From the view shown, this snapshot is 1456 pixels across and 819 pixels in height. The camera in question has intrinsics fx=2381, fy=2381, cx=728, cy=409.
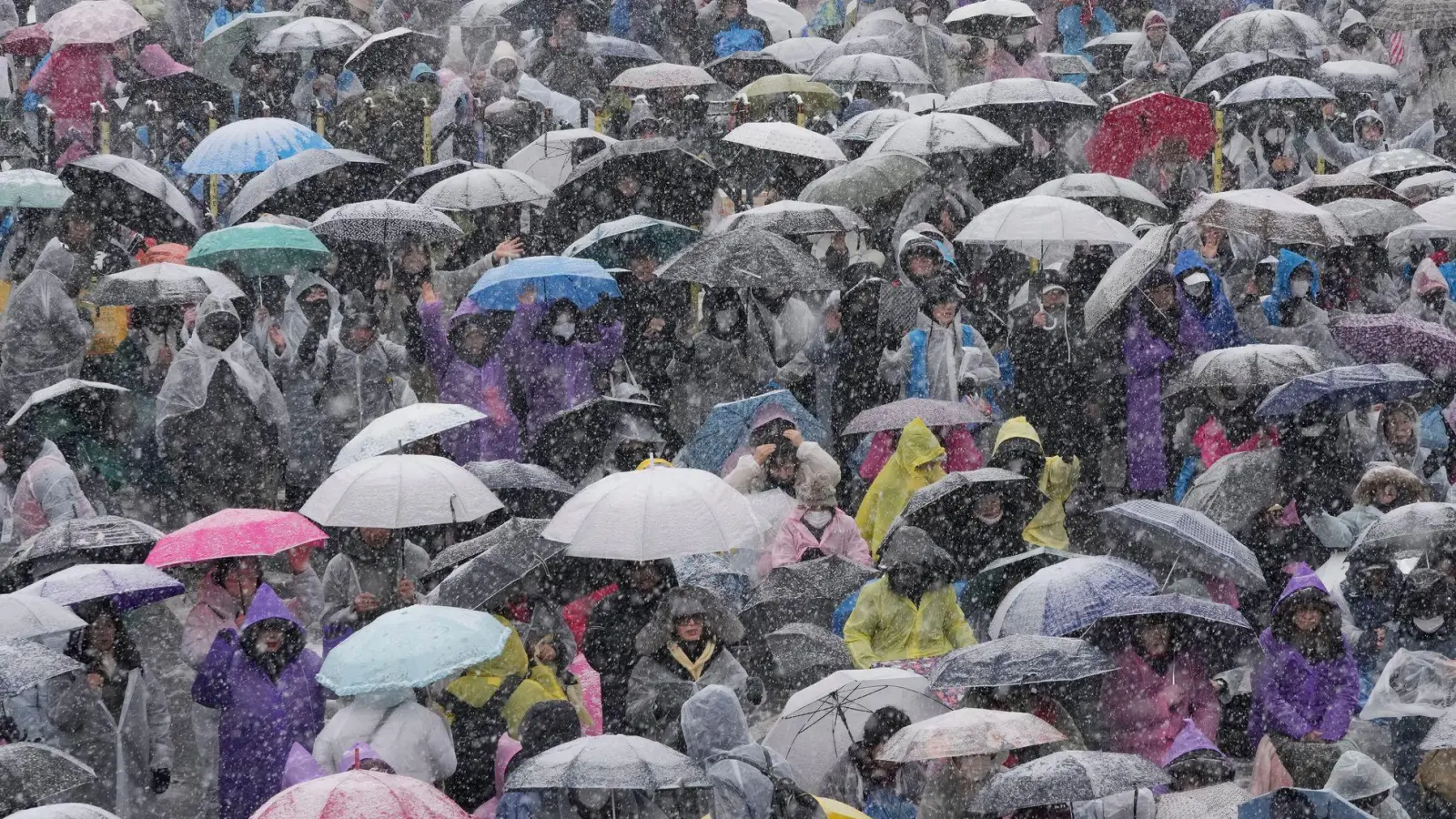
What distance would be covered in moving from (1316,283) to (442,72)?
23.1ft

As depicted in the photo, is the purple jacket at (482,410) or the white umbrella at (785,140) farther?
the white umbrella at (785,140)

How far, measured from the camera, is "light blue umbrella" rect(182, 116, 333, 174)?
15.4m

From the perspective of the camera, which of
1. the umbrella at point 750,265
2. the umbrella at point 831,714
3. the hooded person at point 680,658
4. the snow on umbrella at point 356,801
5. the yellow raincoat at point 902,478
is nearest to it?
the snow on umbrella at point 356,801

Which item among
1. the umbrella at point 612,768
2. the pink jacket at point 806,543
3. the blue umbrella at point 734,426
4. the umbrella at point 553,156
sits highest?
the umbrella at point 553,156

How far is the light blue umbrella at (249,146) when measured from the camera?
15.4 m

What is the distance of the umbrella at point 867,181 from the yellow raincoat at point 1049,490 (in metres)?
2.13

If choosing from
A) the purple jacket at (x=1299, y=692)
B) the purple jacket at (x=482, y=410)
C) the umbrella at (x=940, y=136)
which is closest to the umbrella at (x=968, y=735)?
the purple jacket at (x=1299, y=692)

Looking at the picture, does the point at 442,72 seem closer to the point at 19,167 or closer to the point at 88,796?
the point at 19,167

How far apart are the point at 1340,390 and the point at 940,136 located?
3862mm

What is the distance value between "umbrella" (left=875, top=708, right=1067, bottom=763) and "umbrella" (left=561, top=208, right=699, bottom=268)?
555cm

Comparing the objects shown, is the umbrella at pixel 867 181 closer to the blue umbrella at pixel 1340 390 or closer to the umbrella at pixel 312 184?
the umbrella at pixel 312 184

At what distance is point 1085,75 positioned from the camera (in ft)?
60.0

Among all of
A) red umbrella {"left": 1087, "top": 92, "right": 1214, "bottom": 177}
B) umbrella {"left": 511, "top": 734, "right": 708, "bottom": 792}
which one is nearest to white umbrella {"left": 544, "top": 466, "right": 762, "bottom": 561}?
umbrella {"left": 511, "top": 734, "right": 708, "bottom": 792}

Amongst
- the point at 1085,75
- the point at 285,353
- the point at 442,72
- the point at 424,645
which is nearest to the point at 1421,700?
the point at 424,645
